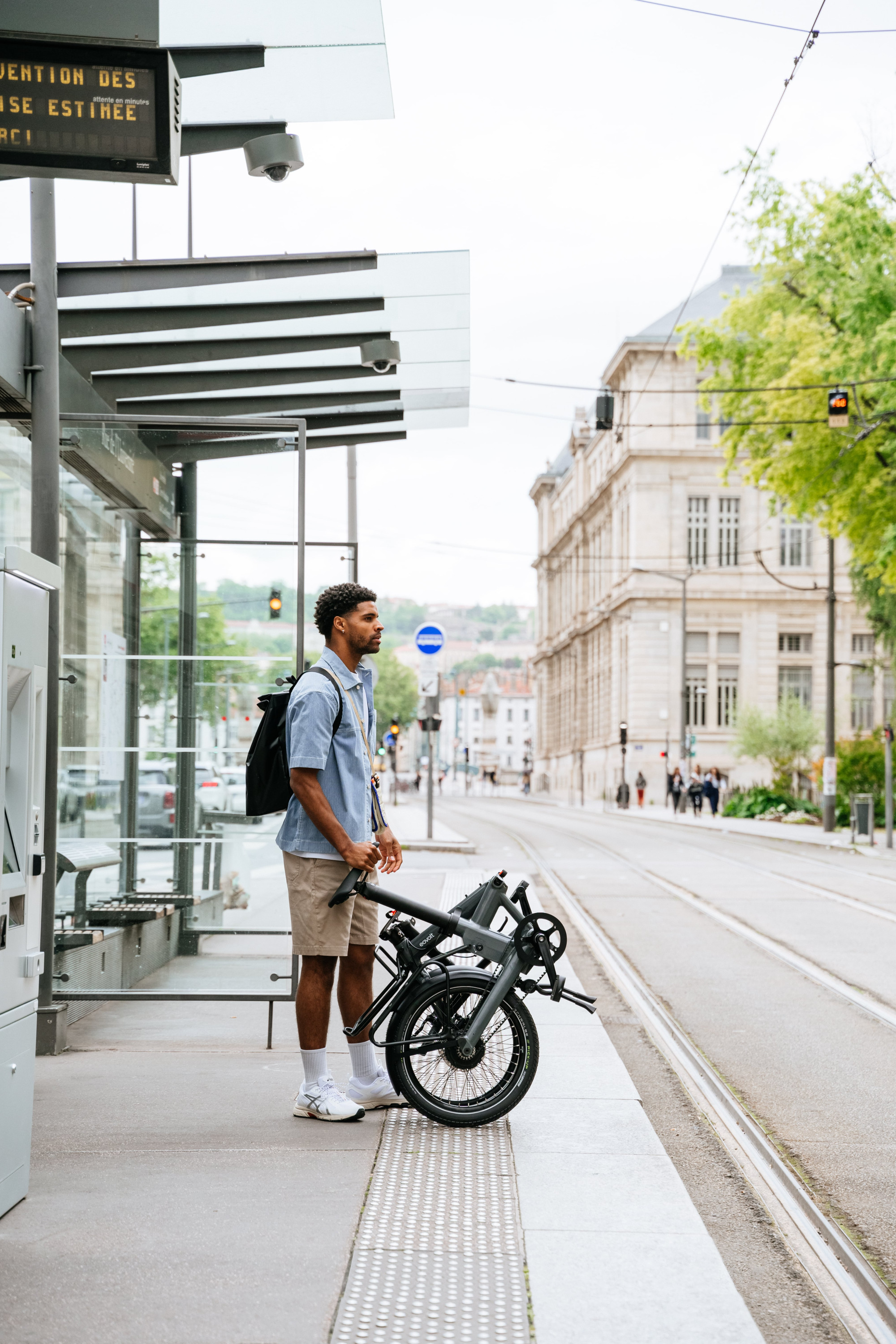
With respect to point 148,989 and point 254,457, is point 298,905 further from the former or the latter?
point 254,457

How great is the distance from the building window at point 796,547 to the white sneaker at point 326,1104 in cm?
6708

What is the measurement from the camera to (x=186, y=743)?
8.72 metres

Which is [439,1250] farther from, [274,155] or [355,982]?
[274,155]

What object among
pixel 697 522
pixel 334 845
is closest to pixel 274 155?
pixel 334 845

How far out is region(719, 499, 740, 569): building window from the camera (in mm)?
71375

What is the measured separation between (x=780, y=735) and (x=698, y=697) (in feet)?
72.8

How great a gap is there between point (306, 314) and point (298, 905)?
5.03 meters

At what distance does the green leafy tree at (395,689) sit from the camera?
123 meters

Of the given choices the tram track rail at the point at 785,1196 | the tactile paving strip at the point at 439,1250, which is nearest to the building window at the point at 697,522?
the tram track rail at the point at 785,1196

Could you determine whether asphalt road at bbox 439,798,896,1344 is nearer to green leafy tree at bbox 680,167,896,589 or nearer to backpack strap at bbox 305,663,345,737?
backpack strap at bbox 305,663,345,737

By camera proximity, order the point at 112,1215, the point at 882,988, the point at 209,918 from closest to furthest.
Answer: the point at 112,1215 → the point at 209,918 → the point at 882,988

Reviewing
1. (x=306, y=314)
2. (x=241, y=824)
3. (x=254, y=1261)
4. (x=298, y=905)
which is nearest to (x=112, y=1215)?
(x=254, y=1261)

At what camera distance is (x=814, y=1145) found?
600cm

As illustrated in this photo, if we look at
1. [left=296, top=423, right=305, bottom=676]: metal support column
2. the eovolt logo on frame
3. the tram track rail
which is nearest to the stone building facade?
the eovolt logo on frame
